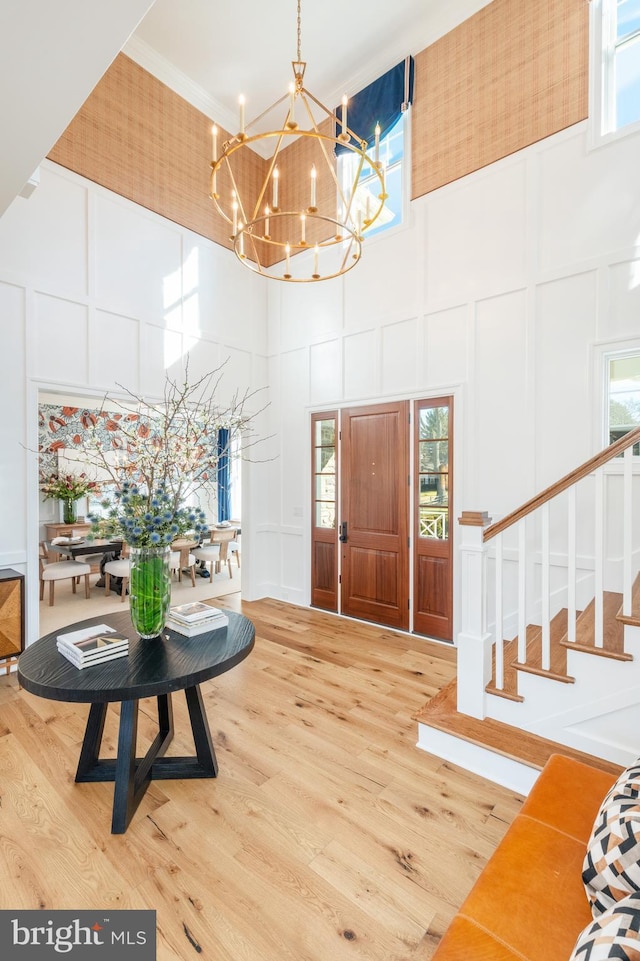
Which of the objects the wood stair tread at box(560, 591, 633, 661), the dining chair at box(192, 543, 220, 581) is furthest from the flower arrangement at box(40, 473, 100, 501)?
the wood stair tread at box(560, 591, 633, 661)

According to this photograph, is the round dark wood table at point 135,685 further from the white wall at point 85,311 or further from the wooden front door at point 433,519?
the wooden front door at point 433,519

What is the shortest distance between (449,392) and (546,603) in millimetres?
2329

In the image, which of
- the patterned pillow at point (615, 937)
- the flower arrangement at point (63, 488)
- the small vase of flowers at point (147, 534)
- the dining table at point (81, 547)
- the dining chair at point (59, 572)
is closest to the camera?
the patterned pillow at point (615, 937)

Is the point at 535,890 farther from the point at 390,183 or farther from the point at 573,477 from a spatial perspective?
the point at 390,183

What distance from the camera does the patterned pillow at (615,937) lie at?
775 mm

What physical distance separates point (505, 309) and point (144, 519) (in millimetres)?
3350

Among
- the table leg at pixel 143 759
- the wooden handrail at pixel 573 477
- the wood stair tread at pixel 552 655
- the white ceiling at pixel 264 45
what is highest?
the white ceiling at pixel 264 45

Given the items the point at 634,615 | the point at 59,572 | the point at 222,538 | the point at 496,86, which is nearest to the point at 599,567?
the point at 634,615

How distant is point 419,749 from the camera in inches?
102

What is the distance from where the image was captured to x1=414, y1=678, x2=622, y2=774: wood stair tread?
2.18 metres

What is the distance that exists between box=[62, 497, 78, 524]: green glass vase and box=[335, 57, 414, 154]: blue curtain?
6.62 m

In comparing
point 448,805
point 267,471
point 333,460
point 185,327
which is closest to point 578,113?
point 333,460

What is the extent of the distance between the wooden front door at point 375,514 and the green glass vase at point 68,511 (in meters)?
5.06

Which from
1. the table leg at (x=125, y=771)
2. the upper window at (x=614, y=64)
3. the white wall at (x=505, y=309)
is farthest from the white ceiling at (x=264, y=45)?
the table leg at (x=125, y=771)
